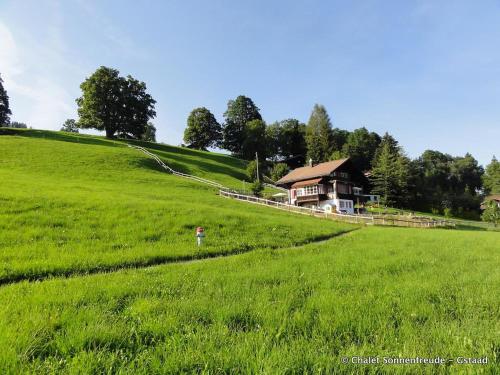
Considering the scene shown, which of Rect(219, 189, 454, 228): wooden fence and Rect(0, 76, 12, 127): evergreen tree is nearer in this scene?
Rect(219, 189, 454, 228): wooden fence

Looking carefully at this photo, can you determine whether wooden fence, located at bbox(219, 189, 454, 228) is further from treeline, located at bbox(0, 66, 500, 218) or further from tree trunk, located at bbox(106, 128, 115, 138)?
tree trunk, located at bbox(106, 128, 115, 138)

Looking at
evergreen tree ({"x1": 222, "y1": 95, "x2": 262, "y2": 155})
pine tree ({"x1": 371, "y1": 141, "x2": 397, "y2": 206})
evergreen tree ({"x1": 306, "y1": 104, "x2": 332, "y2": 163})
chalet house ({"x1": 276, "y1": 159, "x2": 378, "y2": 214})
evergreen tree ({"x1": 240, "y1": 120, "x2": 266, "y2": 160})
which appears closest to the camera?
chalet house ({"x1": 276, "y1": 159, "x2": 378, "y2": 214})

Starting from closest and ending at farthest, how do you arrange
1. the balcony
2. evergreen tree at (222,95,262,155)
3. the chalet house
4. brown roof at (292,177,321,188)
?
1. the chalet house
2. the balcony
3. brown roof at (292,177,321,188)
4. evergreen tree at (222,95,262,155)

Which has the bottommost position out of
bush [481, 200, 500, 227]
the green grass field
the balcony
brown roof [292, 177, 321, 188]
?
bush [481, 200, 500, 227]

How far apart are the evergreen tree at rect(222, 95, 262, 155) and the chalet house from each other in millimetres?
50685

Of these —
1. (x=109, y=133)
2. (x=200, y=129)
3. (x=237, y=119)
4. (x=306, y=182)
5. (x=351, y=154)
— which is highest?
(x=237, y=119)

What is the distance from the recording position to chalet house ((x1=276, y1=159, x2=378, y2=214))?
56344 millimetres

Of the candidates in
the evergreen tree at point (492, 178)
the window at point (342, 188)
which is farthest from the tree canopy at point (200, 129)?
the evergreen tree at point (492, 178)

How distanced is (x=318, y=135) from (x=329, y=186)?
1900 inches

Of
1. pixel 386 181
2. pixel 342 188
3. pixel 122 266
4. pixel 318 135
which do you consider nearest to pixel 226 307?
pixel 122 266

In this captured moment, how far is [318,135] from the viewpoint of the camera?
102 m

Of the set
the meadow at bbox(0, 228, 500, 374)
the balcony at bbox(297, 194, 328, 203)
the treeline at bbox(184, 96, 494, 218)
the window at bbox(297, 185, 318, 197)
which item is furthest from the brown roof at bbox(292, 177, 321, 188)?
the meadow at bbox(0, 228, 500, 374)

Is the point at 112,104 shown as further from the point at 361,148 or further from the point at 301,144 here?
the point at 361,148

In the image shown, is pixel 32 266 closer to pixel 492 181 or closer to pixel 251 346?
pixel 251 346
